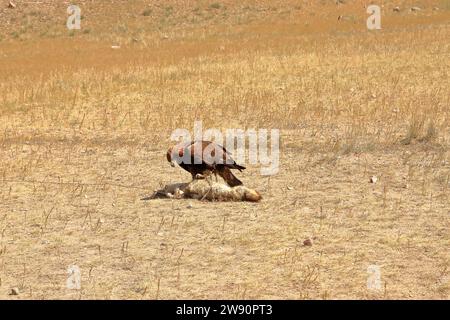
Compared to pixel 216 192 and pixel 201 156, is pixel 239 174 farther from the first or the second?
pixel 201 156

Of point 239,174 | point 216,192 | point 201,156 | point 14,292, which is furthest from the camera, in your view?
point 239,174

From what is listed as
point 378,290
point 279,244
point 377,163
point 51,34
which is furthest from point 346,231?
point 51,34

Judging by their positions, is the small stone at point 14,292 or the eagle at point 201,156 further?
the eagle at point 201,156

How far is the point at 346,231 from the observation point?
8.10 metres

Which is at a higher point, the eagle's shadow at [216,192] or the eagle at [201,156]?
the eagle at [201,156]

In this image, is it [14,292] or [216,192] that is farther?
[216,192]

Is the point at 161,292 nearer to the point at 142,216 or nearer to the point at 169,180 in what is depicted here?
the point at 142,216

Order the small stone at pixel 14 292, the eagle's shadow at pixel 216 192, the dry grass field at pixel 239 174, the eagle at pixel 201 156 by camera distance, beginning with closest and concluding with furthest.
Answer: the small stone at pixel 14 292 < the dry grass field at pixel 239 174 < the eagle at pixel 201 156 < the eagle's shadow at pixel 216 192

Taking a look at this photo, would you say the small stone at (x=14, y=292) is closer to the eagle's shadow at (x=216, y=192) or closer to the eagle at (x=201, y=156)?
the eagle at (x=201, y=156)

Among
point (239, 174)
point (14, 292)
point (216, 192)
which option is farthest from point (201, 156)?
point (14, 292)

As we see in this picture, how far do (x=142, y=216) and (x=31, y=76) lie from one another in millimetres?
13377

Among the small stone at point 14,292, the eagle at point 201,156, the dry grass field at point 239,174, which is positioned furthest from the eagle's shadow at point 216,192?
the small stone at point 14,292

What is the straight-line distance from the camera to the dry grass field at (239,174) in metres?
6.99

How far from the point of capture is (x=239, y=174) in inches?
423
